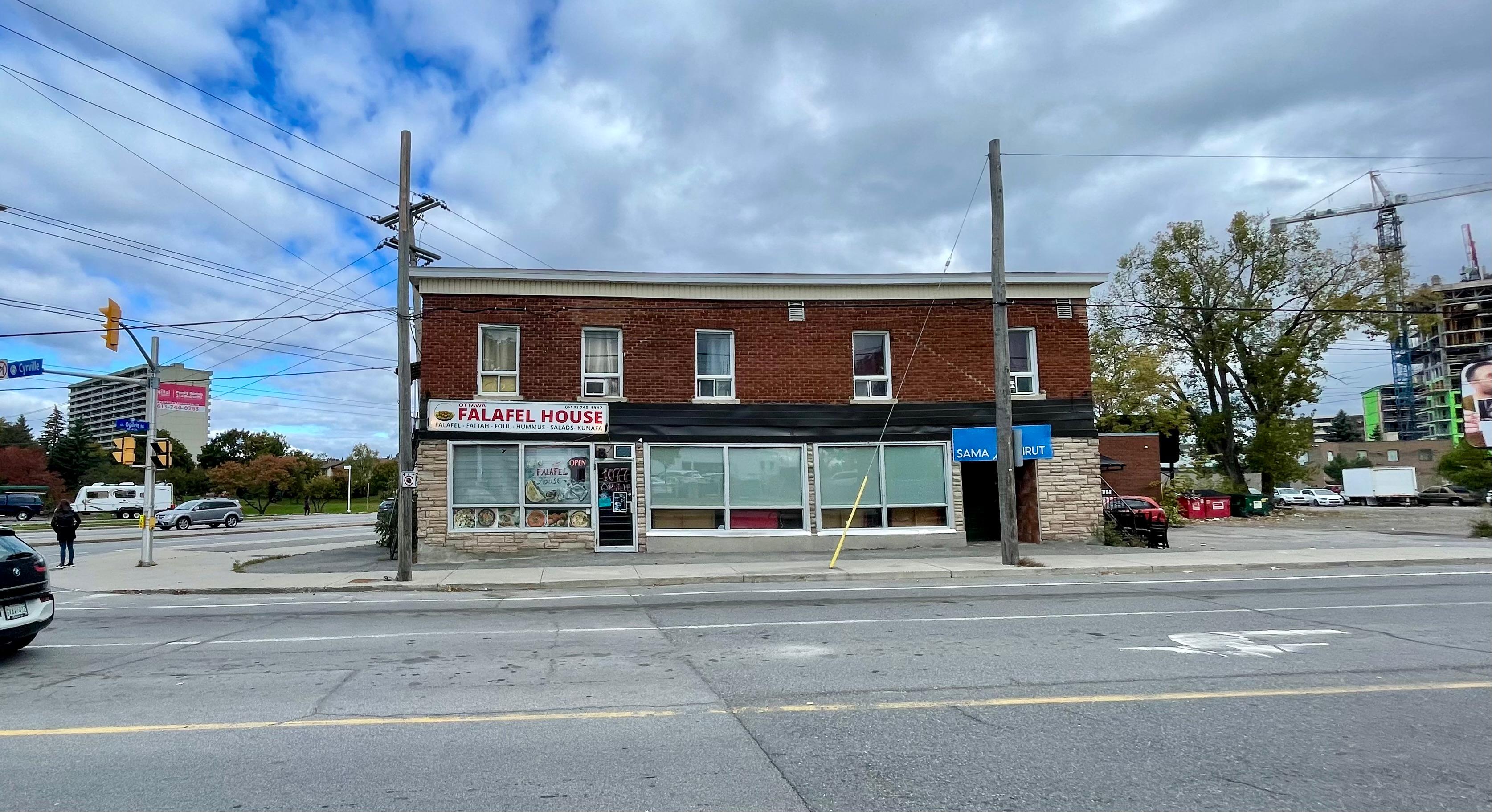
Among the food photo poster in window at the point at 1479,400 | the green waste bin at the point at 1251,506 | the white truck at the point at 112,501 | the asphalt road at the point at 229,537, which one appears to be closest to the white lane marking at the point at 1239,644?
the food photo poster in window at the point at 1479,400

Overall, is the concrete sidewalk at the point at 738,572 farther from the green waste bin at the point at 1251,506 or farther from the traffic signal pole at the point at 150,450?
the green waste bin at the point at 1251,506

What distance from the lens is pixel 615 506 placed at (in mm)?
19297

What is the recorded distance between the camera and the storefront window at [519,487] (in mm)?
18938

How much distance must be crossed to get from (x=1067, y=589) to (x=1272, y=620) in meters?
3.68

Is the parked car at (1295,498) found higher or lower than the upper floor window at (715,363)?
lower

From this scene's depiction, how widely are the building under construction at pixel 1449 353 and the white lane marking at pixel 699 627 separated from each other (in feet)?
352

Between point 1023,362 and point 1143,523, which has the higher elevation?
point 1023,362

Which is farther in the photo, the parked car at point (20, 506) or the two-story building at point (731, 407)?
the parked car at point (20, 506)

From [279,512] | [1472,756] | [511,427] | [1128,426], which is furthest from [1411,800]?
[279,512]

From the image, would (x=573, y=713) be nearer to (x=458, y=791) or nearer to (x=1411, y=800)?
(x=458, y=791)

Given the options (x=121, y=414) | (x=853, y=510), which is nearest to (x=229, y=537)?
(x=853, y=510)

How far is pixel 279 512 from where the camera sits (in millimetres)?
69375

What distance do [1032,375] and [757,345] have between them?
6.76m

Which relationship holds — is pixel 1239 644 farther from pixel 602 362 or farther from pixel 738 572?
pixel 602 362
